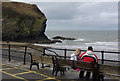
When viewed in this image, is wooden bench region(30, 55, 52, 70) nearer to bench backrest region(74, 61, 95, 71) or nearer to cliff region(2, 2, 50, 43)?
bench backrest region(74, 61, 95, 71)

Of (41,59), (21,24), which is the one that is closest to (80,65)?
(41,59)

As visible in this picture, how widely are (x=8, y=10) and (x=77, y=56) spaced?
220ft

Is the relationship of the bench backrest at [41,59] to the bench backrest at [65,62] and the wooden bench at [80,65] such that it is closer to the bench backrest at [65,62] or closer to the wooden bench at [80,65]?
the wooden bench at [80,65]

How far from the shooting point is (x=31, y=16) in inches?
2810

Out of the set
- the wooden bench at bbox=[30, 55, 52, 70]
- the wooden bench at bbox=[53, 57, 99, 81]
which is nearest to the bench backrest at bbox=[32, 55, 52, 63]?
the wooden bench at bbox=[30, 55, 52, 70]

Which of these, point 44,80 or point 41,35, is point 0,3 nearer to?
point 41,35

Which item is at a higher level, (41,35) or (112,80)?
(41,35)

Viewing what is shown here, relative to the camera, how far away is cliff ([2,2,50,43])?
202ft

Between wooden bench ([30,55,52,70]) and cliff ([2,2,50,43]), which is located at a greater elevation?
cliff ([2,2,50,43])

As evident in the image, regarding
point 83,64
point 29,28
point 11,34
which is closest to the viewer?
point 83,64

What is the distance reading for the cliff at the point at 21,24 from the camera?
61.5 meters

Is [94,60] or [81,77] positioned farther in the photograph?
[81,77]

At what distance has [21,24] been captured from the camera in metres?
65.1

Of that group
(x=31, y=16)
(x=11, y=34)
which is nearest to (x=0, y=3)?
(x=31, y=16)
